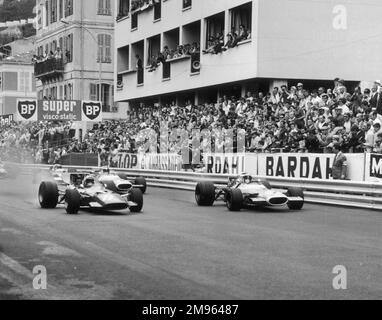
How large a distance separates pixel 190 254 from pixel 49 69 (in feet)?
171

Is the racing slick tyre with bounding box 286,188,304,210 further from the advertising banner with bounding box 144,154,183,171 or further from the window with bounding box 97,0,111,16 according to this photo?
the window with bounding box 97,0,111,16

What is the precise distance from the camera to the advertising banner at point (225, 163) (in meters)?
23.6

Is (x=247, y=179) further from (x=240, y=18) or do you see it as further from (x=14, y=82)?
(x=14, y=82)

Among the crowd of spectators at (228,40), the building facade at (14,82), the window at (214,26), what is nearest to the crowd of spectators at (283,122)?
the crowd of spectators at (228,40)

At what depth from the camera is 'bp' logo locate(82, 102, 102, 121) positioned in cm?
4003

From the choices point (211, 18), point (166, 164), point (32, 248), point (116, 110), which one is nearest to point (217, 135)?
point (166, 164)

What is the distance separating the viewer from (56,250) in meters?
10.2

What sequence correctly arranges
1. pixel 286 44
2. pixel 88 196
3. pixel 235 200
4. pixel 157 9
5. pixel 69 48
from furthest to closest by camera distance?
pixel 69 48
pixel 157 9
pixel 286 44
pixel 235 200
pixel 88 196

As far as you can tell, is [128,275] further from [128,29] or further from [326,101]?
[128,29]

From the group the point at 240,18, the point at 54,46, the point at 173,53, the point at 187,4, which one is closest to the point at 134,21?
the point at 173,53

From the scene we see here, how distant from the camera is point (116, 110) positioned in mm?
57719

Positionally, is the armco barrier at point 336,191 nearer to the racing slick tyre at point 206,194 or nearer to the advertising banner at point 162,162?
the racing slick tyre at point 206,194

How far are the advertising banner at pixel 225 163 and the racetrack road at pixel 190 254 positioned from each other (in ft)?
23.4

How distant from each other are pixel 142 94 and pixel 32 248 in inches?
1406
